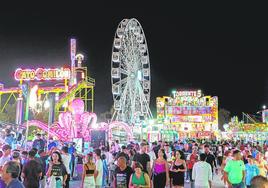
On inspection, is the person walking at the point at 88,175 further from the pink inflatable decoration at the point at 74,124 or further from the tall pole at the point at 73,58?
the tall pole at the point at 73,58

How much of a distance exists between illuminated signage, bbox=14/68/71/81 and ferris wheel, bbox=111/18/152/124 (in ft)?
37.5

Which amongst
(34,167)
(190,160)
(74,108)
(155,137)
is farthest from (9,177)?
(155,137)

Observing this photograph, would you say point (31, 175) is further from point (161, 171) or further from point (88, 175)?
point (161, 171)

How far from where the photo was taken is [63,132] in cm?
2703

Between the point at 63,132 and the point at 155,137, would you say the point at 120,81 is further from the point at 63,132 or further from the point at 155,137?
the point at 63,132

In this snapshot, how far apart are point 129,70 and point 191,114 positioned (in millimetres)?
35869

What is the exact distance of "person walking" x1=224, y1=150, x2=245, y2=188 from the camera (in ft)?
28.8

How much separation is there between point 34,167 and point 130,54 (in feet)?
109

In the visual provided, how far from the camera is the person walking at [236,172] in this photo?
8.79 m

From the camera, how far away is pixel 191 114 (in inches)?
2894

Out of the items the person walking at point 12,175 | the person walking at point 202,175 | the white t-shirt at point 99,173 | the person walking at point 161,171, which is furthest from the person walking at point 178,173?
the person walking at point 12,175

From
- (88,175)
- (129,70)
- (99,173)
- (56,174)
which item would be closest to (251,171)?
(99,173)

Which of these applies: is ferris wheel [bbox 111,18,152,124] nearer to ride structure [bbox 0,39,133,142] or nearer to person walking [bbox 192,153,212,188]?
ride structure [bbox 0,39,133,142]

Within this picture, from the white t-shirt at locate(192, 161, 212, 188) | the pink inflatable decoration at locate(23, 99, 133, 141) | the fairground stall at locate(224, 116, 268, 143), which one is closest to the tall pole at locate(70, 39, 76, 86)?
the pink inflatable decoration at locate(23, 99, 133, 141)
